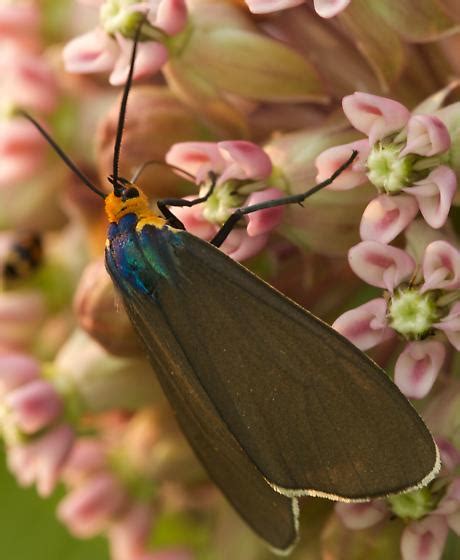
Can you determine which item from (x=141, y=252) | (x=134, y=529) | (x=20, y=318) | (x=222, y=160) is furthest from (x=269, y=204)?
(x=134, y=529)

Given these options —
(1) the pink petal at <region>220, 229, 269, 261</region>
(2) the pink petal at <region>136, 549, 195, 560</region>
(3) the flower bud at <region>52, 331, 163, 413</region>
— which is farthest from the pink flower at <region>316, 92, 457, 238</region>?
(2) the pink petal at <region>136, 549, 195, 560</region>

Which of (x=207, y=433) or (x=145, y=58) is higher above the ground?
(x=145, y=58)

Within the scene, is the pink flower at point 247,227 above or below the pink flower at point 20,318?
above

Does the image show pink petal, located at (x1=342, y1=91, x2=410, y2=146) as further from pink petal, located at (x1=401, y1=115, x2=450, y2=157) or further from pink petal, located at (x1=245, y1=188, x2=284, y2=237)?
pink petal, located at (x1=245, y1=188, x2=284, y2=237)

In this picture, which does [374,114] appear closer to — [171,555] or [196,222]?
[196,222]

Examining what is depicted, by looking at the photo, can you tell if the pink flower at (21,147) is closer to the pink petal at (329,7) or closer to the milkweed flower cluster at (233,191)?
the milkweed flower cluster at (233,191)

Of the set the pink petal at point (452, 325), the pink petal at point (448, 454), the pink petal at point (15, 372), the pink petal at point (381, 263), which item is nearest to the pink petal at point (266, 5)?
the pink petal at point (381, 263)
